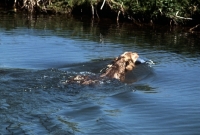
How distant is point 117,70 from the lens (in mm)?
11695

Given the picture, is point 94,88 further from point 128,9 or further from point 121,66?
point 128,9

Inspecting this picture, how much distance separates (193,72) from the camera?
1289cm

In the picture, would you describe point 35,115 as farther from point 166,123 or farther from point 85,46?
point 85,46

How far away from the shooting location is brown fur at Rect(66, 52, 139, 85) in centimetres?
1080

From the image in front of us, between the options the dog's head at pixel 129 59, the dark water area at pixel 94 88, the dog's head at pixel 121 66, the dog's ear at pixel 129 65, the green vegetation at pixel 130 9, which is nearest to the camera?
the dark water area at pixel 94 88

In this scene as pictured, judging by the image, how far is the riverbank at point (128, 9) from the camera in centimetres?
2284

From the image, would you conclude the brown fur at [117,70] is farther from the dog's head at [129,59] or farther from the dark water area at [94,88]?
the dark water area at [94,88]

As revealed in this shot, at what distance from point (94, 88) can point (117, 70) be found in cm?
133

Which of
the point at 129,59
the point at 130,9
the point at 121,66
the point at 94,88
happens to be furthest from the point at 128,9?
the point at 94,88

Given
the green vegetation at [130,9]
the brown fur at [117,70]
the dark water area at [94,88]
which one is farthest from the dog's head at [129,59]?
the green vegetation at [130,9]

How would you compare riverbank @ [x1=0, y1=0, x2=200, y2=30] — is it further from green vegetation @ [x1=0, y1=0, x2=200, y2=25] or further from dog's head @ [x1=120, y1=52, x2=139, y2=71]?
dog's head @ [x1=120, y1=52, x2=139, y2=71]

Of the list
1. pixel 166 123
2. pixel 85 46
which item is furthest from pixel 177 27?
pixel 166 123

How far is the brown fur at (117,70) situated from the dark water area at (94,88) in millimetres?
235

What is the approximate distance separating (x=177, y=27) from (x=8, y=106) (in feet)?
50.7
